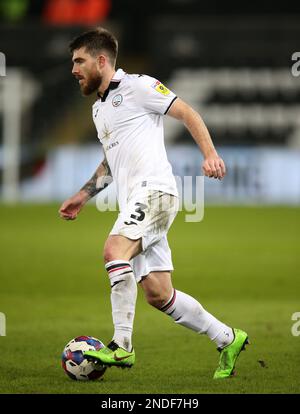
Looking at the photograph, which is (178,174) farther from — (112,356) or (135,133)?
(112,356)

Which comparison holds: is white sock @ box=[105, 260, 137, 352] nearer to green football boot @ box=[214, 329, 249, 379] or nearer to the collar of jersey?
green football boot @ box=[214, 329, 249, 379]

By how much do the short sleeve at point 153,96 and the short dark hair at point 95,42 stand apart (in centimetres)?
27

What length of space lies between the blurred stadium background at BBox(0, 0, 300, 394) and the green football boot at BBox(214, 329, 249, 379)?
0.11 m

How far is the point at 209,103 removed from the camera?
2686 cm

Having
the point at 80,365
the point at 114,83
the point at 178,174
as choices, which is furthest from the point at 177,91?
the point at 80,365

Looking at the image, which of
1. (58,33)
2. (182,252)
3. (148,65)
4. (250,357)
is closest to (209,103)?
(148,65)

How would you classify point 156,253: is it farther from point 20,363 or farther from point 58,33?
point 58,33

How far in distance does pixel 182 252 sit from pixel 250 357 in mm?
7273

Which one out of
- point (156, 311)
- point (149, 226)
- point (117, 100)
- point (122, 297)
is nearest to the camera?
point (122, 297)

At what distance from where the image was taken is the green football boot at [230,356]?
6.31 metres

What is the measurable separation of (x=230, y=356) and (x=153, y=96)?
1675mm

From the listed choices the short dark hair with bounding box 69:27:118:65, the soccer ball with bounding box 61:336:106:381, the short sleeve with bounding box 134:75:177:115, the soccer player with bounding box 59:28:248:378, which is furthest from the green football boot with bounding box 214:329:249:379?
the short dark hair with bounding box 69:27:118:65

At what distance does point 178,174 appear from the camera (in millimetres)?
22547

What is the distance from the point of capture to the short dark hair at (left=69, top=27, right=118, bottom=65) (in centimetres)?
640
